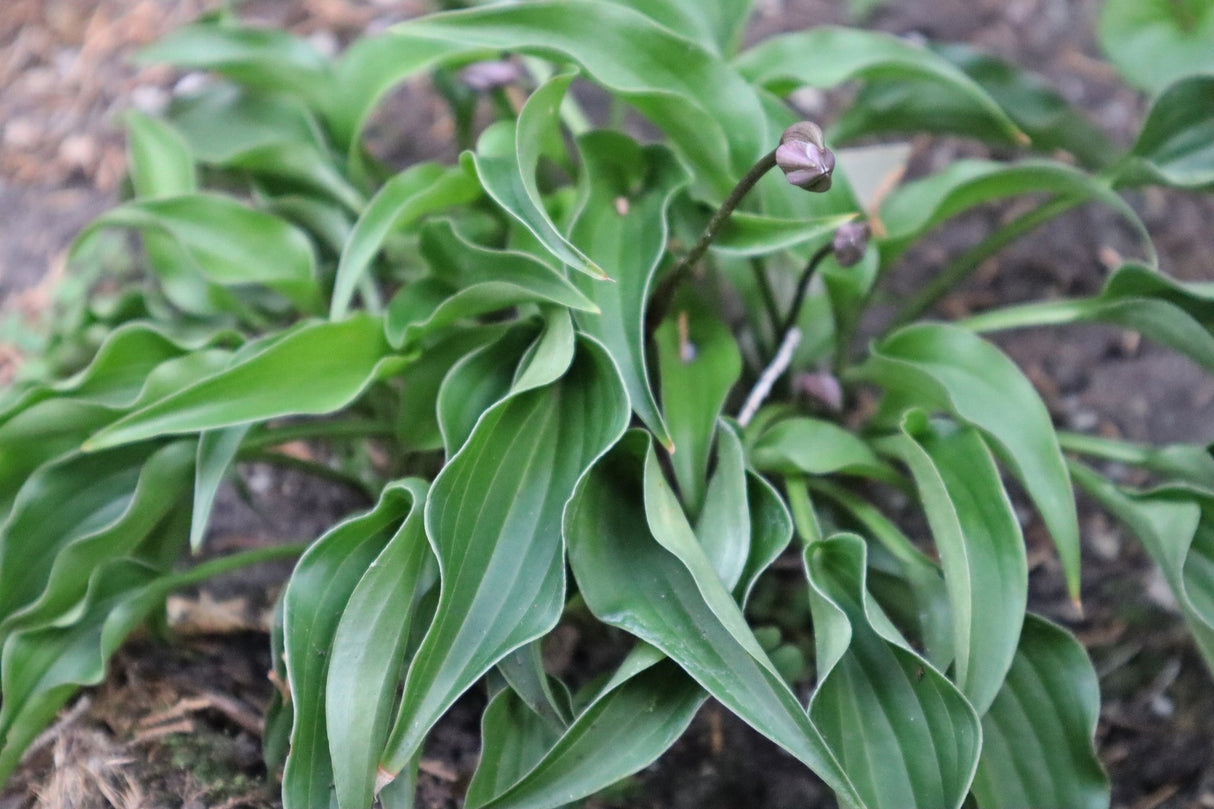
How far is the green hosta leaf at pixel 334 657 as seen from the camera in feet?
3.32

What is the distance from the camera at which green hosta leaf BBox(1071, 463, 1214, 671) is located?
1.17 metres

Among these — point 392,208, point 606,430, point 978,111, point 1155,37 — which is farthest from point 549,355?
point 1155,37

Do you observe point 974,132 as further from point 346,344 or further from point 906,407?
point 346,344

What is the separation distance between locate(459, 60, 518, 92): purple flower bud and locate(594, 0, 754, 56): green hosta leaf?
23 cm

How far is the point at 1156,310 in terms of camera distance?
135 centimetres

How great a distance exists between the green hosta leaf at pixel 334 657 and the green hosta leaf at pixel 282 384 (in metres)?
0.17

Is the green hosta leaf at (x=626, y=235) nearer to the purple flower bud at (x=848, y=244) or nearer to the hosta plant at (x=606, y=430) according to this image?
the hosta plant at (x=606, y=430)

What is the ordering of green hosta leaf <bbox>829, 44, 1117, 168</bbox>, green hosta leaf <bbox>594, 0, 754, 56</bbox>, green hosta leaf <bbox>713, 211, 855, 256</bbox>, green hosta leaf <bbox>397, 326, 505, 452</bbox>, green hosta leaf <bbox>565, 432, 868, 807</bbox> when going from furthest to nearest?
green hosta leaf <bbox>829, 44, 1117, 168</bbox> → green hosta leaf <bbox>594, 0, 754, 56</bbox> → green hosta leaf <bbox>397, 326, 505, 452</bbox> → green hosta leaf <bbox>713, 211, 855, 256</bbox> → green hosta leaf <bbox>565, 432, 868, 807</bbox>

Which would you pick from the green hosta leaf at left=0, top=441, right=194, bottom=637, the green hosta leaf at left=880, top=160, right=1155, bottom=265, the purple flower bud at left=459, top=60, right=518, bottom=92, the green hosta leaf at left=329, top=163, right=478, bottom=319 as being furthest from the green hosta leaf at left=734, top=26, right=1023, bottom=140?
the green hosta leaf at left=0, top=441, right=194, bottom=637

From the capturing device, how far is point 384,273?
1.64 meters

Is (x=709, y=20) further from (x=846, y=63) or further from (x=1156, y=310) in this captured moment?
(x=1156, y=310)

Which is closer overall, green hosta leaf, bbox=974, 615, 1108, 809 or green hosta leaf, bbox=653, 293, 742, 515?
green hosta leaf, bbox=974, 615, 1108, 809

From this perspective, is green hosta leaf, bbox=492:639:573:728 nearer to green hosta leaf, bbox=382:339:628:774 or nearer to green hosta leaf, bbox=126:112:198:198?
green hosta leaf, bbox=382:339:628:774

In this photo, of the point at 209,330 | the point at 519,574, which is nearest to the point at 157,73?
the point at 209,330
